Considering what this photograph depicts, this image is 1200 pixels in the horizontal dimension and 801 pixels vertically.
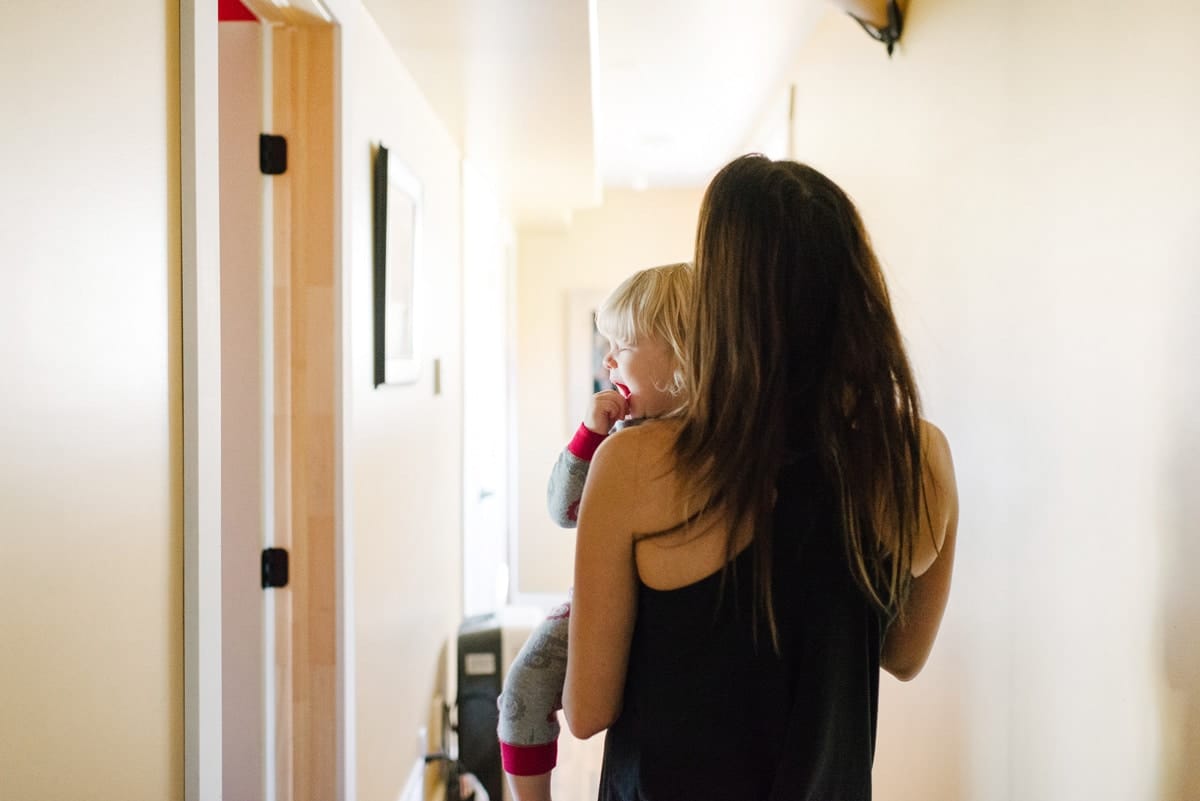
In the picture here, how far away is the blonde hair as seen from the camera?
3.90 feet

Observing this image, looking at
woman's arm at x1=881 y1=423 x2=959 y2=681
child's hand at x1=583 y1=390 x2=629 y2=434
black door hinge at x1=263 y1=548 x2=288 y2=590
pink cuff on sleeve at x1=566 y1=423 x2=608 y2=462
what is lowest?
black door hinge at x1=263 y1=548 x2=288 y2=590

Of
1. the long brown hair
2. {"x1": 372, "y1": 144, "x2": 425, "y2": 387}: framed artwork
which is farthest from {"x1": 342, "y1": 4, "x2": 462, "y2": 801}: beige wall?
the long brown hair

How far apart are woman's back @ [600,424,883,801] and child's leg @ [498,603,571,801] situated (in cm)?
47

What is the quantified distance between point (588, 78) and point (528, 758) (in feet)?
6.07

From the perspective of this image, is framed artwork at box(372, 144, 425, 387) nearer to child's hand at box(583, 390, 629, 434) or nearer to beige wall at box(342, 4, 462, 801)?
beige wall at box(342, 4, 462, 801)

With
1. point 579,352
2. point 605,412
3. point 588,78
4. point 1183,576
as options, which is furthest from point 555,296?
point 1183,576

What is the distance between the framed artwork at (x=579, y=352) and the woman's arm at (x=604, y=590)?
16.7 ft

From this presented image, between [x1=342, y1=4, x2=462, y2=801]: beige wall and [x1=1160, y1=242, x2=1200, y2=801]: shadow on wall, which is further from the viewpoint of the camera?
[x1=342, y1=4, x2=462, y2=801]: beige wall

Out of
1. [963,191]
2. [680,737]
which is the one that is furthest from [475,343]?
[680,737]

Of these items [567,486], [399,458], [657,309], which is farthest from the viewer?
[399,458]

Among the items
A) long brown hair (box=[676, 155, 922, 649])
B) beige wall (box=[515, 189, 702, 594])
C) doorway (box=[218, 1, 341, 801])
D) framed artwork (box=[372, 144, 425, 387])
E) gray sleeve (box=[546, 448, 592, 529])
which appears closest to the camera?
long brown hair (box=[676, 155, 922, 649])

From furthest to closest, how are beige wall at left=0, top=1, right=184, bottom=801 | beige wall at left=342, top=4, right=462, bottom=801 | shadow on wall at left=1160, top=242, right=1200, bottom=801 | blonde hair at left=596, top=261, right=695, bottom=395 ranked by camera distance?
beige wall at left=342, top=4, right=462, bottom=801
blonde hair at left=596, top=261, right=695, bottom=395
shadow on wall at left=1160, top=242, right=1200, bottom=801
beige wall at left=0, top=1, right=184, bottom=801

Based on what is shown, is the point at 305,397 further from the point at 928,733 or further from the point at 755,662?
the point at 928,733

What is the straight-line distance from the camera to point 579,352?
19.8ft
